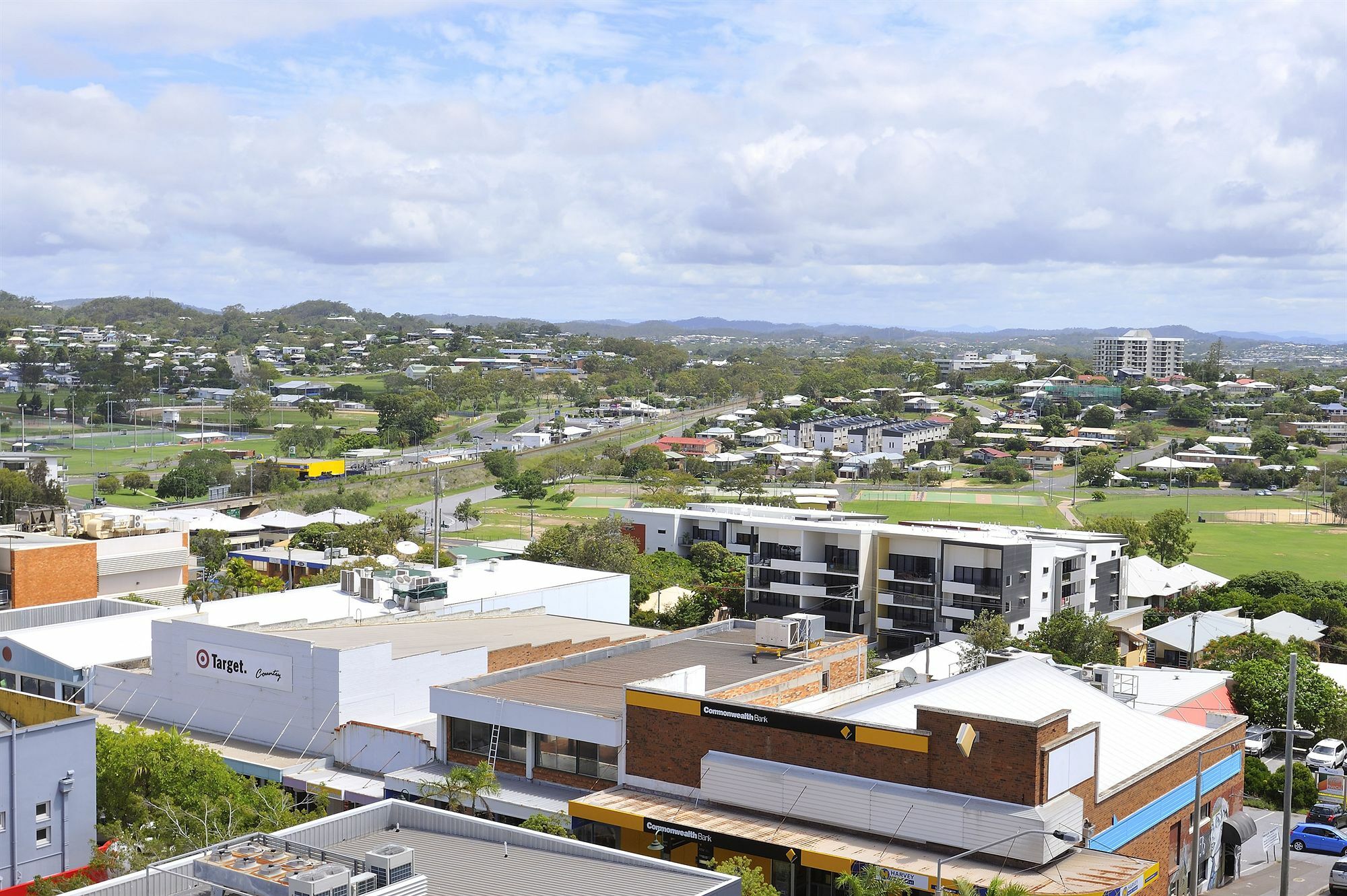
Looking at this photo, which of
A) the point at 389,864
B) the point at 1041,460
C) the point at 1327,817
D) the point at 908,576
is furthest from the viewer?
the point at 1041,460

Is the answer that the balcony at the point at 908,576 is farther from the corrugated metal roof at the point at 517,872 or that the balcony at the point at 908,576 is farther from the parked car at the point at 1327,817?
the corrugated metal roof at the point at 517,872

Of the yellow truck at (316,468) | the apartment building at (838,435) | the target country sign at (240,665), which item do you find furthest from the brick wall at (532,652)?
the apartment building at (838,435)

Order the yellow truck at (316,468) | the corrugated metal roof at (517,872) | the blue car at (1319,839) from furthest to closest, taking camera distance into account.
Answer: the yellow truck at (316,468), the blue car at (1319,839), the corrugated metal roof at (517,872)

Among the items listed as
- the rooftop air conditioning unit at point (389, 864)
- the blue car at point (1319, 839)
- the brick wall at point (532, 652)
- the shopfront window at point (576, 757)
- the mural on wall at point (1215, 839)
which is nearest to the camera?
the rooftop air conditioning unit at point (389, 864)

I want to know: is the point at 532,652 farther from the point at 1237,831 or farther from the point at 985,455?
the point at 985,455

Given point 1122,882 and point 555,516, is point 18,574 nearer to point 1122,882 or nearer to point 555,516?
point 1122,882

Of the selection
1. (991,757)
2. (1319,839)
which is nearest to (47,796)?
(991,757)
